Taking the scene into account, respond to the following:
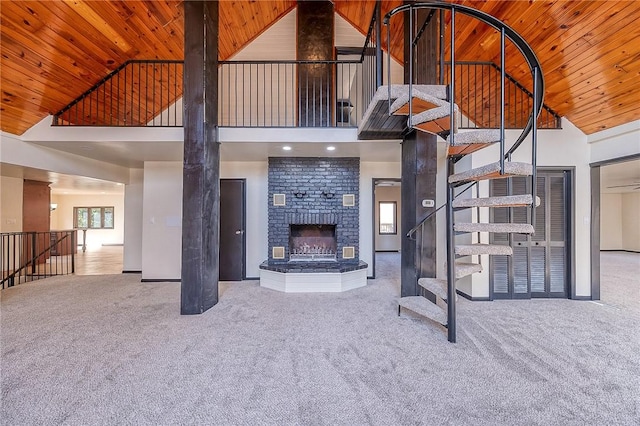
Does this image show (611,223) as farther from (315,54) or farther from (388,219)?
(315,54)

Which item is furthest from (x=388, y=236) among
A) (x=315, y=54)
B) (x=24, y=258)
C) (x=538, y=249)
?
(x=24, y=258)

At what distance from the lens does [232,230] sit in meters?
5.18

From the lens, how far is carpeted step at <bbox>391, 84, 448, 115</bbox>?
7.98 ft

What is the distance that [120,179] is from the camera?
580 cm

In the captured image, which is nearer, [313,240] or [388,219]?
[313,240]

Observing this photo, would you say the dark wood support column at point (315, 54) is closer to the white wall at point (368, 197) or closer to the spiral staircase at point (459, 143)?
the white wall at point (368, 197)

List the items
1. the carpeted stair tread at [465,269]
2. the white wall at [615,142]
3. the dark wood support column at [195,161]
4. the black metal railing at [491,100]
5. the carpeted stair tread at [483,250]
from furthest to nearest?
the black metal railing at [491,100] < the white wall at [615,142] < the dark wood support column at [195,161] < the carpeted stair tread at [465,269] < the carpeted stair tread at [483,250]

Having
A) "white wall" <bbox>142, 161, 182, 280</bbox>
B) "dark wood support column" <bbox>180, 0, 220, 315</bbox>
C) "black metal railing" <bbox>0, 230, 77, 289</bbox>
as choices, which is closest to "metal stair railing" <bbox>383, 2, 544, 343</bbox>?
"dark wood support column" <bbox>180, 0, 220, 315</bbox>

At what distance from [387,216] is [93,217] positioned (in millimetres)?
12359

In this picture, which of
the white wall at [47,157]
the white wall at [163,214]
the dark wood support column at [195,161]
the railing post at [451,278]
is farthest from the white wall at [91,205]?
the railing post at [451,278]

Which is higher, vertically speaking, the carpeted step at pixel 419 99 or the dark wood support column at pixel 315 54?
the dark wood support column at pixel 315 54

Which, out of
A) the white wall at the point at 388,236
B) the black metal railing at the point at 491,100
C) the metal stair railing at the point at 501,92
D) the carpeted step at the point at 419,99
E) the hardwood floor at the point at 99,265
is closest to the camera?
the metal stair railing at the point at 501,92

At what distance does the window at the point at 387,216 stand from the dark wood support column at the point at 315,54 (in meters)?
5.31

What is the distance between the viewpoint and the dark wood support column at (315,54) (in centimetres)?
500
